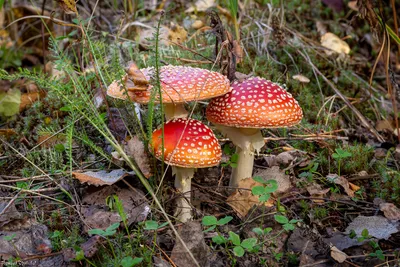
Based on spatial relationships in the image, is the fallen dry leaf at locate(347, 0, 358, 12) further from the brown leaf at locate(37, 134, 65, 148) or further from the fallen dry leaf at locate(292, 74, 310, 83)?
the brown leaf at locate(37, 134, 65, 148)

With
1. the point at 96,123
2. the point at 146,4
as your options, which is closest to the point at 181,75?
the point at 96,123

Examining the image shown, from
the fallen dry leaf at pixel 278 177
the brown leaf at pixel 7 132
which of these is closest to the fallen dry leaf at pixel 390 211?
the fallen dry leaf at pixel 278 177

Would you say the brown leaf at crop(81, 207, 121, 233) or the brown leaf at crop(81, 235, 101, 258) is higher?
the brown leaf at crop(81, 235, 101, 258)

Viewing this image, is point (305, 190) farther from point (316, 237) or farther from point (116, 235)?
point (116, 235)

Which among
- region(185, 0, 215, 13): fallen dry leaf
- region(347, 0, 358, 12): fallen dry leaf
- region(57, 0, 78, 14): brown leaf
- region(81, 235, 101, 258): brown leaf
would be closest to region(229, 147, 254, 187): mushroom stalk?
region(81, 235, 101, 258): brown leaf

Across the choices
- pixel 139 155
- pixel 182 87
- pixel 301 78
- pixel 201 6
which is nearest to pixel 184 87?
Result: pixel 182 87

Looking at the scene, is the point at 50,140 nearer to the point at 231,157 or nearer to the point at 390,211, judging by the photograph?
the point at 231,157

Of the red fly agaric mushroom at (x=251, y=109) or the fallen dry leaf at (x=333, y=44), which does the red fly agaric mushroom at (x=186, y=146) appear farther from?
the fallen dry leaf at (x=333, y=44)
